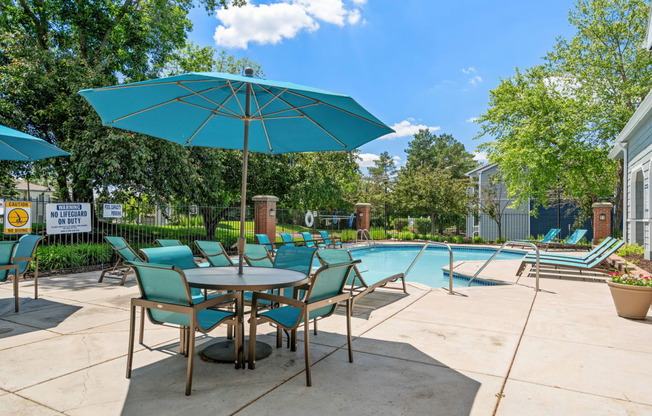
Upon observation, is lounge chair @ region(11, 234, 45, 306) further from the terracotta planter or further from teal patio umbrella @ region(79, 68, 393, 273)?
the terracotta planter

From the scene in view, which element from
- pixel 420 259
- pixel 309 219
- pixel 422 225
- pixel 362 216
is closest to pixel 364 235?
pixel 362 216

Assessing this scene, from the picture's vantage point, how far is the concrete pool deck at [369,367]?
262cm

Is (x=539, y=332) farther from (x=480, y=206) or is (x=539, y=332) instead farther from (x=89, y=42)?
(x=480, y=206)

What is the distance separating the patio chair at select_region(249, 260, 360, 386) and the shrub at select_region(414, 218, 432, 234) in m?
21.8

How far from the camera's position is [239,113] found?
4.63 metres

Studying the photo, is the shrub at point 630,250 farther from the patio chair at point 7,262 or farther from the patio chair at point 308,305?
the patio chair at point 7,262

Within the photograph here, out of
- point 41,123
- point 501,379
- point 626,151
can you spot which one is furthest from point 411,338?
point 41,123

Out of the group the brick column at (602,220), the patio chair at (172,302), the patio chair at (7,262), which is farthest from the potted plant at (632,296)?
the brick column at (602,220)

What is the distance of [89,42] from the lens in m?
14.0

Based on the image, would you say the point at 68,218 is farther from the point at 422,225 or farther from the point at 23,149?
the point at 422,225

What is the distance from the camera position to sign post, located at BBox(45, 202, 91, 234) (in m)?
8.08

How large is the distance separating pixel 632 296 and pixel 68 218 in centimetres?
991

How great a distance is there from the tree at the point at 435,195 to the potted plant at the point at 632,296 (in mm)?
16174

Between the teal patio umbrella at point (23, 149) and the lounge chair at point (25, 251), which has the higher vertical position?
the teal patio umbrella at point (23, 149)
